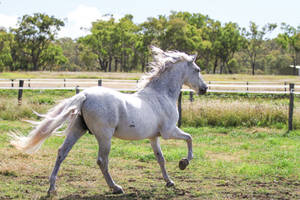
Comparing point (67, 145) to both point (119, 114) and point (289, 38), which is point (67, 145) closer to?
point (119, 114)

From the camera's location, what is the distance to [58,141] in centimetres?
1015

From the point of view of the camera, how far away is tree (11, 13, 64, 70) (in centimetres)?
6538

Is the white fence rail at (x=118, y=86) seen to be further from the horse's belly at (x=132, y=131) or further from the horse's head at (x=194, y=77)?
the horse's belly at (x=132, y=131)

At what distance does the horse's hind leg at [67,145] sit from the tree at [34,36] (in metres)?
62.5

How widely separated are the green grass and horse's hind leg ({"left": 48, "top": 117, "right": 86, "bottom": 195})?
252 millimetres

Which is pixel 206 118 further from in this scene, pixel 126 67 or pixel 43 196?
pixel 126 67

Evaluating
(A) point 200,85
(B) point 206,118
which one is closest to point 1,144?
(A) point 200,85

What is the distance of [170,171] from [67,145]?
2.56 m

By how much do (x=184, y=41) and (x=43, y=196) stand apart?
6130cm

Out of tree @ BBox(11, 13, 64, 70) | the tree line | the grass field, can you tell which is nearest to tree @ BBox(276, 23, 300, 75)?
the tree line

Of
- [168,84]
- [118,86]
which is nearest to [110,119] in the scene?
[168,84]

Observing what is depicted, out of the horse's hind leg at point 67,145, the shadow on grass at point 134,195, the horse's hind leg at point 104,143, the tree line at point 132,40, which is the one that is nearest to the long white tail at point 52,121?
the horse's hind leg at point 67,145

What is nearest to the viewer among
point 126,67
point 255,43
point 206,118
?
point 206,118

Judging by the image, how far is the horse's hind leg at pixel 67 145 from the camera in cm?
546
